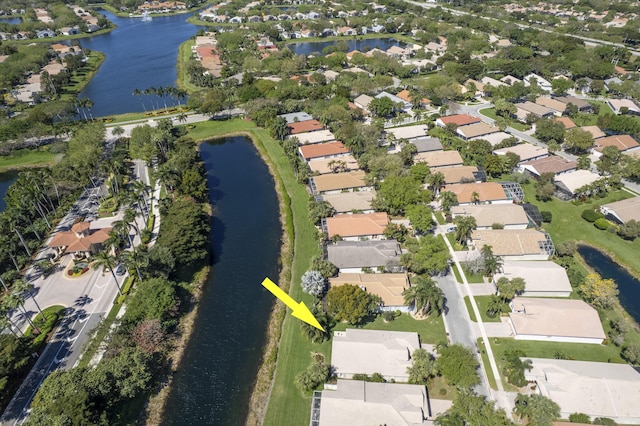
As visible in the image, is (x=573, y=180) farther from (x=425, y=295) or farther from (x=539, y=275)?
(x=425, y=295)

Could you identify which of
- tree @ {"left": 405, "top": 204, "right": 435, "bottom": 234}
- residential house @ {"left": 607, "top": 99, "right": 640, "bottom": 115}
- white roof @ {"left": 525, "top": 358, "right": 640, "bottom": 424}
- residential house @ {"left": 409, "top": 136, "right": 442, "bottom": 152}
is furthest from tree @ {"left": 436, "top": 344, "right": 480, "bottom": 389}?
residential house @ {"left": 607, "top": 99, "right": 640, "bottom": 115}

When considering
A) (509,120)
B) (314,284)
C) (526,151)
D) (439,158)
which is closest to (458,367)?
(314,284)

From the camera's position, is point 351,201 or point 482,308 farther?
point 351,201

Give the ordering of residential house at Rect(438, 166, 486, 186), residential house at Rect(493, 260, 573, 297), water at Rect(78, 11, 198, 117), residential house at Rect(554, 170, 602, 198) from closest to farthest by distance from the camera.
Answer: residential house at Rect(493, 260, 573, 297) < residential house at Rect(554, 170, 602, 198) < residential house at Rect(438, 166, 486, 186) < water at Rect(78, 11, 198, 117)

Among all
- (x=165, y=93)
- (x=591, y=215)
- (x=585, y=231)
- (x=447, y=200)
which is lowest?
(x=585, y=231)

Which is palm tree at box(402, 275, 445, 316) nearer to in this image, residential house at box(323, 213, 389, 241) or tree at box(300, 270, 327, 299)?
tree at box(300, 270, 327, 299)

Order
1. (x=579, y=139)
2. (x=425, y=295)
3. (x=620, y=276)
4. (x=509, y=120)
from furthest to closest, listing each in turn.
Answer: (x=509, y=120), (x=579, y=139), (x=620, y=276), (x=425, y=295)

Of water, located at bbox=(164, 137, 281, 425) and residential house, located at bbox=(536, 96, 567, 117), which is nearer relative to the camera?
water, located at bbox=(164, 137, 281, 425)
